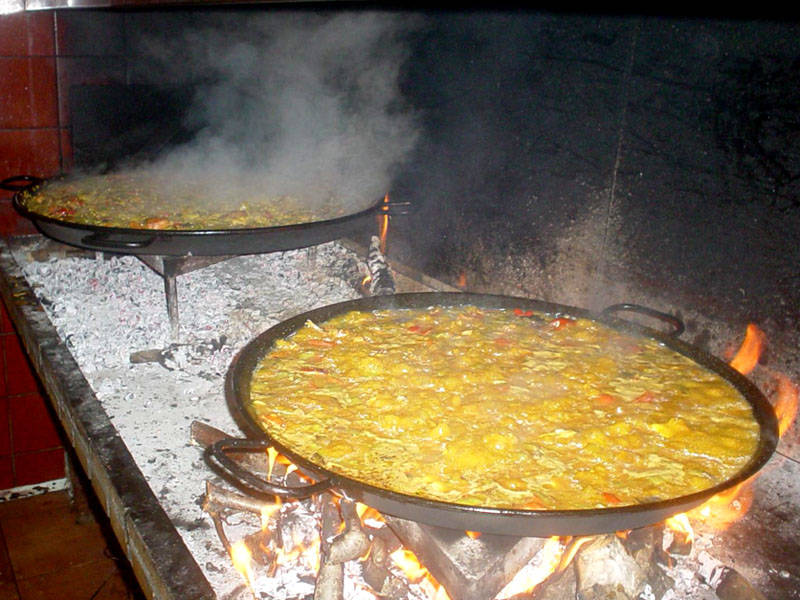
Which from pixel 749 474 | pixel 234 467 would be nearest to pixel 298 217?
pixel 234 467

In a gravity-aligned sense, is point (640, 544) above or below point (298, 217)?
below

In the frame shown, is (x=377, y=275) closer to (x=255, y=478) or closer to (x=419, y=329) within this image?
(x=419, y=329)

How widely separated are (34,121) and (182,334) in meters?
2.06

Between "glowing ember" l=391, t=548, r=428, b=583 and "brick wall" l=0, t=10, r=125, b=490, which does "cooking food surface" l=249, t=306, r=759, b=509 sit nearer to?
"glowing ember" l=391, t=548, r=428, b=583

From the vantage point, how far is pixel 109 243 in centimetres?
267

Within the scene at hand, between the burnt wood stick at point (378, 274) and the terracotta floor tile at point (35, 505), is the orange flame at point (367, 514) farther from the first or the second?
the terracotta floor tile at point (35, 505)

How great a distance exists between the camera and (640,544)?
1866 millimetres

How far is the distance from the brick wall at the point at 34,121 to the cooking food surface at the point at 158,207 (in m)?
0.65

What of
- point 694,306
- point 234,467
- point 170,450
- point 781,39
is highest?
point 781,39

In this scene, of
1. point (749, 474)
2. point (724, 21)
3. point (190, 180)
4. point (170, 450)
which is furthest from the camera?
point (190, 180)

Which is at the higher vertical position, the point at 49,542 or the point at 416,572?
the point at 416,572

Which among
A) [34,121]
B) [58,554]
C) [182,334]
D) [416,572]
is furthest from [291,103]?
[416,572]

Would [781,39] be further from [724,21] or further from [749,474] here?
[749,474]

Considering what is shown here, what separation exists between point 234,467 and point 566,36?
6.54 ft
